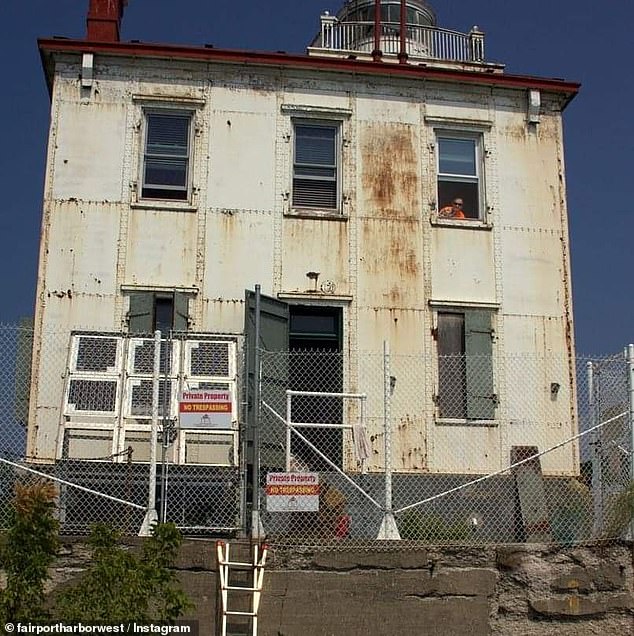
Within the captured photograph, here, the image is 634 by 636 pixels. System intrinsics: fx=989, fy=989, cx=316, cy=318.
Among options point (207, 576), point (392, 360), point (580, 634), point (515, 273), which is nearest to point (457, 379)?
point (392, 360)

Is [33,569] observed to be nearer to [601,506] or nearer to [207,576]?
[207,576]

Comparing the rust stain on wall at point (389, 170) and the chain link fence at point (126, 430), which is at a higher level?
the rust stain on wall at point (389, 170)

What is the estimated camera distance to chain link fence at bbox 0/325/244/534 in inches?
404

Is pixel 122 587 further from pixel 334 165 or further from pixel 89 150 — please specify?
pixel 334 165

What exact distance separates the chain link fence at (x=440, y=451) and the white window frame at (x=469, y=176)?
8.29 ft

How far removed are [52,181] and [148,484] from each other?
6267 mm

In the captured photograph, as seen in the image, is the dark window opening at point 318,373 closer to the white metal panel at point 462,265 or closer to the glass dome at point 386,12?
the white metal panel at point 462,265

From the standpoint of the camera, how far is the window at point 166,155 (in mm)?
15219

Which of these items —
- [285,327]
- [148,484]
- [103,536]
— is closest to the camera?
[103,536]

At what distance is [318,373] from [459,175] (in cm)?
392

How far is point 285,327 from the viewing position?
1448cm

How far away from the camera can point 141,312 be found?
14.5 meters

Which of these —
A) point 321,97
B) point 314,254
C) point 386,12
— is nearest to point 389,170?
point 321,97

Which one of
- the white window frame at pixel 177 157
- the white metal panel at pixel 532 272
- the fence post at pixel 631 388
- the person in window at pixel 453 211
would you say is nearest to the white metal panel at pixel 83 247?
the white window frame at pixel 177 157
